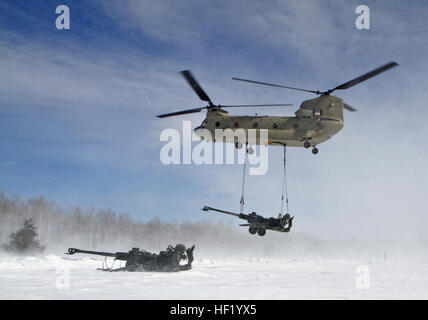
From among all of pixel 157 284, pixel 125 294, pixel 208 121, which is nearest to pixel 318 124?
pixel 208 121

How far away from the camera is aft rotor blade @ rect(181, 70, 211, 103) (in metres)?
22.5

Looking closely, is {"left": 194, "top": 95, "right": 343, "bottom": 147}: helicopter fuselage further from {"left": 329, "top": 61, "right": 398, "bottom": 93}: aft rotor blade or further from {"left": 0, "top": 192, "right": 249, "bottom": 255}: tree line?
{"left": 0, "top": 192, "right": 249, "bottom": 255}: tree line

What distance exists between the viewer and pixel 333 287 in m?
16.0

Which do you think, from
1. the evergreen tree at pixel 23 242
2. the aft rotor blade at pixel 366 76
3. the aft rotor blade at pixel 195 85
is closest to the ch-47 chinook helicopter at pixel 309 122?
the aft rotor blade at pixel 366 76

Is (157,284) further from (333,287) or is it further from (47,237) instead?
(47,237)

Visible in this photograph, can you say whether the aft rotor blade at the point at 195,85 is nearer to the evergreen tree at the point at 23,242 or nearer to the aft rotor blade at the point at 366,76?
the aft rotor blade at the point at 366,76

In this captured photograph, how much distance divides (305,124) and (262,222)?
18.6ft

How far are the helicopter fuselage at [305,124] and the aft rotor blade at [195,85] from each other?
3.42 m

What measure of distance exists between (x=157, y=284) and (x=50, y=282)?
4379 mm

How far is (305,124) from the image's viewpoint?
1997cm

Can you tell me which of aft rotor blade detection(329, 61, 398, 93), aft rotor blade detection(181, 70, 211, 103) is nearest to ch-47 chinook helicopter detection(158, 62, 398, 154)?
aft rotor blade detection(329, 61, 398, 93)

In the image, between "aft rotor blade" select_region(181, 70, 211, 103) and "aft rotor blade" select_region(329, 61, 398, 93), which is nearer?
"aft rotor blade" select_region(329, 61, 398, 93)

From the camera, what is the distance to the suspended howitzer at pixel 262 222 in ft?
67.8

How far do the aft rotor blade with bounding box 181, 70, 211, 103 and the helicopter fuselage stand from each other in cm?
342
